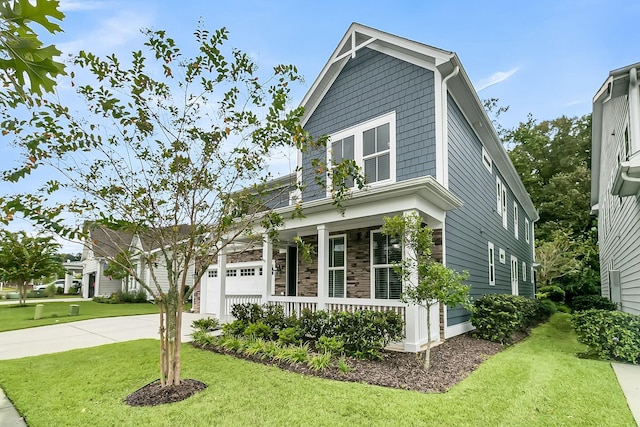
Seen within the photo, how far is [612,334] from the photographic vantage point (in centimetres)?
687

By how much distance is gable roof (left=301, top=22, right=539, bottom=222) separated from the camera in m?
8.66

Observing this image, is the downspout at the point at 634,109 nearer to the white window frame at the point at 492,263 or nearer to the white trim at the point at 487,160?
the white trim at the point at 487,160

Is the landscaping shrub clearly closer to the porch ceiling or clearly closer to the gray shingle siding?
the gray shingle siding

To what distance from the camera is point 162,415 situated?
411cm

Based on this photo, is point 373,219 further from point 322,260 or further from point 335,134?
point 335,134

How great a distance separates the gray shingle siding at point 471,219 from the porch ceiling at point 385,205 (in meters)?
0.86

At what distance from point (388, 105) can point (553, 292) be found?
19.4m

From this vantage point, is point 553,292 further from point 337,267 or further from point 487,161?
point 337,267

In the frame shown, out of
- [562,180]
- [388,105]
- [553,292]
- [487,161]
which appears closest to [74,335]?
[388,105]

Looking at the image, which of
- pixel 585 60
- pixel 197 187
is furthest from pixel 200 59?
pixel 585 60

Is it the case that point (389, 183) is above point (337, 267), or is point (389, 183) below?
above

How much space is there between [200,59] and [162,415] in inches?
170

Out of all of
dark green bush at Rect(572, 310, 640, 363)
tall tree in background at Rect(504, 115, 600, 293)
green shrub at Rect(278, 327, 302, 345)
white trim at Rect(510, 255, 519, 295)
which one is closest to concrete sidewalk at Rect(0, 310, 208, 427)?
green shrub at Rect(278, 327, 302, 345)

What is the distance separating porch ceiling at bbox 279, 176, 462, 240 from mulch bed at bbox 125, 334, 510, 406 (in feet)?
8.83
